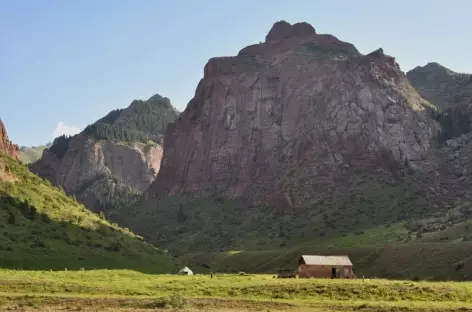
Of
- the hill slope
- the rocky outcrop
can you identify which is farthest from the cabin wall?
the rocky outcrop

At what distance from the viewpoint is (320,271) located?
7188cm

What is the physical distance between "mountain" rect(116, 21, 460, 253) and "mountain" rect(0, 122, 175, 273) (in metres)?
41.1

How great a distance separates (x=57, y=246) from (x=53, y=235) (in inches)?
142

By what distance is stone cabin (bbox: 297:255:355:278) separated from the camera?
7156 cm

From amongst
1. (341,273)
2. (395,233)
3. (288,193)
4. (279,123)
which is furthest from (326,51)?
(341,273)

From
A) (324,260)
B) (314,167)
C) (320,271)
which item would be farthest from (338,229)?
(320,271)

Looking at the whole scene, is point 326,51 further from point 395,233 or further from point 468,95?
point 395,233

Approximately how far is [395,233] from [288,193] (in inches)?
1925

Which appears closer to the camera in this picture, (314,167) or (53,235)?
(53,235)

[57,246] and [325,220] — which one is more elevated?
[325,220]

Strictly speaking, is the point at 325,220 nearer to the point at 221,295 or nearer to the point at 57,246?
the point at 57,246

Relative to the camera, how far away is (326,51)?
650 ft

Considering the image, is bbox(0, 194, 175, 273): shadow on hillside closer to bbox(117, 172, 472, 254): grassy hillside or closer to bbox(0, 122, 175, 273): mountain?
bbox(0, 122, 175, 273): mountain

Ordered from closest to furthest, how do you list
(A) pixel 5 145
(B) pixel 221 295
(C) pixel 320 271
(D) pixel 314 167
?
(B) pixel 221 295 → (C) pixel 320 271 → (A) pixel 5 145 → (D) pixel 314 167
